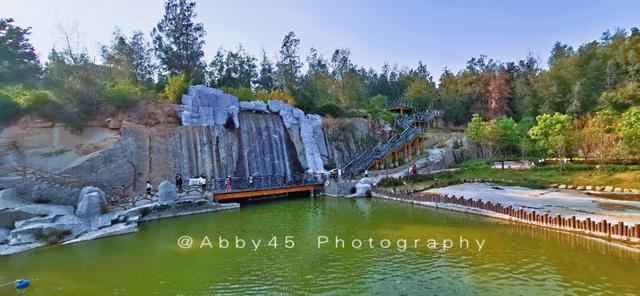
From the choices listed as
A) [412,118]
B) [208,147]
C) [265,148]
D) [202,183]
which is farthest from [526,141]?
[202,183]

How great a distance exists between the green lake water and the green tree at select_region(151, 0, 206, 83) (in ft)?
87.1

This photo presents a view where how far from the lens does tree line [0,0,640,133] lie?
2622 centimetres

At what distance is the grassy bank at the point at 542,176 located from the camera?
23.6 meters

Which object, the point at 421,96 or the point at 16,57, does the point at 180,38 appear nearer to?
the point at 16,57

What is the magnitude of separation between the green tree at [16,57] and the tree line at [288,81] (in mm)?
66

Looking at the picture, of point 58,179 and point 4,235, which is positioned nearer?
point 4,235

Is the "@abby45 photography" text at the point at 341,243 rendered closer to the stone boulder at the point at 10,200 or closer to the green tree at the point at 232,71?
the stone boulder at the point at 10,200

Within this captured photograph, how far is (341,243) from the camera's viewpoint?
1370 centimetres

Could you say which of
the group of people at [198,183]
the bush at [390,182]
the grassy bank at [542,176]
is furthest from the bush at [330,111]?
the group of people at [198,183]

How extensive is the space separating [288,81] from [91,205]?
30178 mm

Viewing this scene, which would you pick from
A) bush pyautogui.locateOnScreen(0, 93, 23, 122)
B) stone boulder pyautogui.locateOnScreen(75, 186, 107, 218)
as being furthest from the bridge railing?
bush pyautogui.locateOnScreen(0, 93, 23, 122)

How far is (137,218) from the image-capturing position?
18.0m

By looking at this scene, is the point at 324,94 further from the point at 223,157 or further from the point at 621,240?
the point at 621,240

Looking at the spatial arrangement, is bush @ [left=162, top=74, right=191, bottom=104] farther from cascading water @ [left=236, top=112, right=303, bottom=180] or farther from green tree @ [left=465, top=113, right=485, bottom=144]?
green tree @ [left=465, top=113, right=485, bottom=144]
